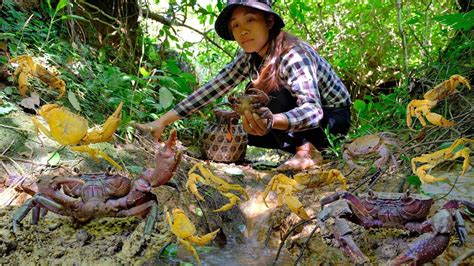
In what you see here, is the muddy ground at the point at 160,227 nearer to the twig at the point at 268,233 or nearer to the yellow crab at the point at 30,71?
the twig at the point at 268,233

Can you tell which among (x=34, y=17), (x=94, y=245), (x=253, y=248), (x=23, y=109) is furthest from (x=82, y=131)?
(x=34, y=17)

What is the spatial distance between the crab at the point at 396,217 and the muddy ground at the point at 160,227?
0.40 ft

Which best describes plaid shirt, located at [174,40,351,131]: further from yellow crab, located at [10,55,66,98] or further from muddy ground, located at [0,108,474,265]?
yellow crab, located at [10,55,66,98]

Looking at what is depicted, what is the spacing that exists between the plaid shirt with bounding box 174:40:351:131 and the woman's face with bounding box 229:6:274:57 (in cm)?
25

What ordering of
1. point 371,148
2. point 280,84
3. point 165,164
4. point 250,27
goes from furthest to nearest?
point 280,84 < point 250,27 < point 371,148 < point 165,164

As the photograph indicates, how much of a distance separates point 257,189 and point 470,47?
209 centimetres

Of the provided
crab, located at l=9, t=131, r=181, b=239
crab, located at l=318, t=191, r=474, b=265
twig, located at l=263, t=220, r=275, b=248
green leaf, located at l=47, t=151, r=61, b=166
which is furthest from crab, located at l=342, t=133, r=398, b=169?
green leaf, located at l=47, t=151, r=61, b=166

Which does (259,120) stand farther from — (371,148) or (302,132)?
(302,132)

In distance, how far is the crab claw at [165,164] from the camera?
1863 millimetres

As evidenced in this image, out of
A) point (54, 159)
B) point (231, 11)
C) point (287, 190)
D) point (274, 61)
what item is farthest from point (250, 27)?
point (54, 159)

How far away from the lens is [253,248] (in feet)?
8.76

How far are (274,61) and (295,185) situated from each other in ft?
3.75

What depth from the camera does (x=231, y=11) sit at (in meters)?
3.32

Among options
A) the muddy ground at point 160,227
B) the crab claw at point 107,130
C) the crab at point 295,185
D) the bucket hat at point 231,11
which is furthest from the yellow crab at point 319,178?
the bucket hat at point 231,11
